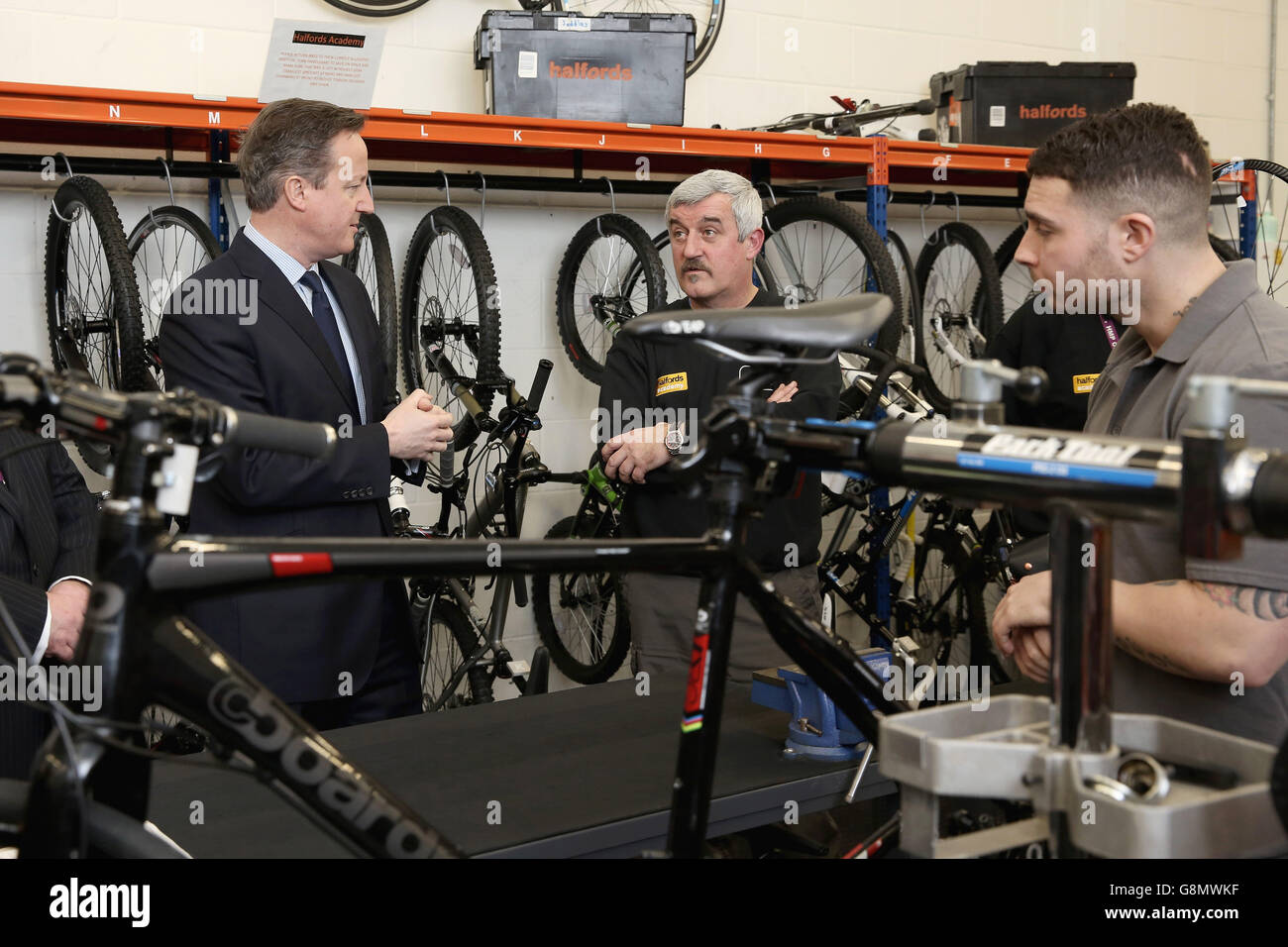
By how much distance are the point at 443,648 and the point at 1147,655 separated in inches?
109

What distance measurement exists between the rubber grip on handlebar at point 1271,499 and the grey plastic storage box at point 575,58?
309 centimetres

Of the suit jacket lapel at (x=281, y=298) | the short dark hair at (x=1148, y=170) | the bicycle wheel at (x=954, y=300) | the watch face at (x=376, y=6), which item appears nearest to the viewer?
the short dark hair at (x=1148, y=170)

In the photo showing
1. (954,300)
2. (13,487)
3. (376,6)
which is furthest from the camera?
(954,300)

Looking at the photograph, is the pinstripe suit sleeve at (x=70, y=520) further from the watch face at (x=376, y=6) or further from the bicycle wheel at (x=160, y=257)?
the watch face at (x=376, y=6)

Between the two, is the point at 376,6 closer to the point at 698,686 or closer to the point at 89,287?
the point at 89,287

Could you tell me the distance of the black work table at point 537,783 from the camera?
133cm

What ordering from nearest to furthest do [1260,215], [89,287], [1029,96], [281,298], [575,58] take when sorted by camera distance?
[281,298], [89,287], [575,58], [1029,96], [1260,215]

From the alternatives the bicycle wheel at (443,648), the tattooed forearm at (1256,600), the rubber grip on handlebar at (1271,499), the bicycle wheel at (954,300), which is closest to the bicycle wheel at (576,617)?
the bicycle wheel at (443,648)

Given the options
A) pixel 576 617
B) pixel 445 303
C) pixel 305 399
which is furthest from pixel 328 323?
pixel 576 617

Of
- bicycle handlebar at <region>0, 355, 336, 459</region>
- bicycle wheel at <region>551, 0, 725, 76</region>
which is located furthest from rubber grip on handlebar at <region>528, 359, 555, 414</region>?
bicycle handlebar at <region>0, 355, 336, 459</region>

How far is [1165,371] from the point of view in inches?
58.9
